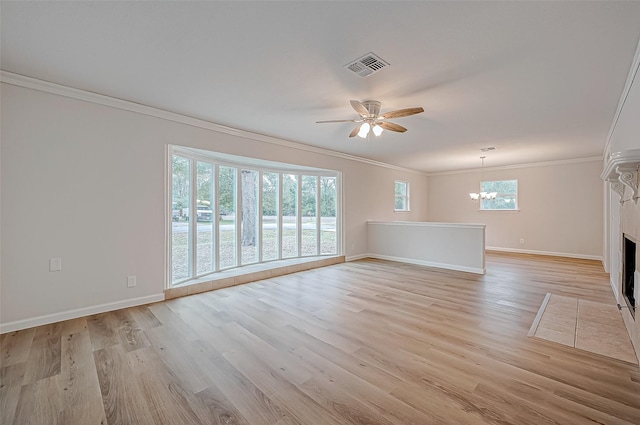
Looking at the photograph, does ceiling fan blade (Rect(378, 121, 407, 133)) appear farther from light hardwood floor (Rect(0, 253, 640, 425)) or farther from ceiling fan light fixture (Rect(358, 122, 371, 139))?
light hardwood floor (Rect(0, 253, 640, 425))

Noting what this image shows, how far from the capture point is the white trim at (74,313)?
9.13ft

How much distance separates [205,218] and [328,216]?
2845mm

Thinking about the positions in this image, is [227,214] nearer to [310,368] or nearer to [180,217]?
[180,217]

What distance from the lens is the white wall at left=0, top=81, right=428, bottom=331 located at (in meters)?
2.78

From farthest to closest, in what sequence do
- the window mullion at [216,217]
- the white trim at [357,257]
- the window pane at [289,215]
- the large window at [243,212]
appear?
1. the white trim at [357,257]
2. the window pane at [289,215]
3. the window mullion at [216,217]
4. the large window at [243,212]

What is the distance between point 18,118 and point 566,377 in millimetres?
5335

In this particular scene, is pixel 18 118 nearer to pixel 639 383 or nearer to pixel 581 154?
pixel 639 383

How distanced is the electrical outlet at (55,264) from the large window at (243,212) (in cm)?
114

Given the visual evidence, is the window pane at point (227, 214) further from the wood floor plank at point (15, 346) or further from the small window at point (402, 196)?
the small window at point (402, 196)

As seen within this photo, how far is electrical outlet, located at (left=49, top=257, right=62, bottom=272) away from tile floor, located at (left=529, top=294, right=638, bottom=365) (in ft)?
16.3

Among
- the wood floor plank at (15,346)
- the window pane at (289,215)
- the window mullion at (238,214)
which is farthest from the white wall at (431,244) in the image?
the wood floor plank at (15,346)

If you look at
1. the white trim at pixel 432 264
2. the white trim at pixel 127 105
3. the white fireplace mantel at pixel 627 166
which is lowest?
the white trim at pixel 432 264

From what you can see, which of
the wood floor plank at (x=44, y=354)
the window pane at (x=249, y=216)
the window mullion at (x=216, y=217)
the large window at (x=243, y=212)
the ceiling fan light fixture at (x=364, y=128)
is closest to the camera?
the wood floor plank at (x=44, y=354)

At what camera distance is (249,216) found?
17.6ft
